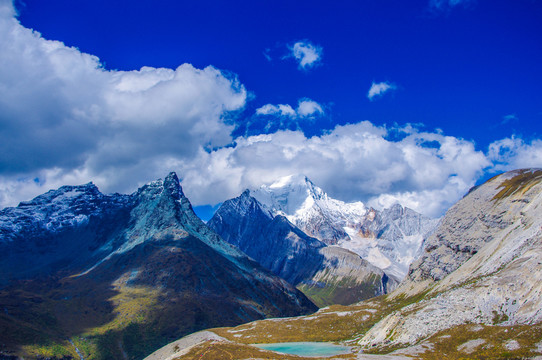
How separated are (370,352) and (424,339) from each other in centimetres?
1737

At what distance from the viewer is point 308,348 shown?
444 feet

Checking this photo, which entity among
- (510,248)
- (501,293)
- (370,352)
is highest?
(510,248)

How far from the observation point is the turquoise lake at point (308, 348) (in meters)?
122

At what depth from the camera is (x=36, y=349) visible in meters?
192

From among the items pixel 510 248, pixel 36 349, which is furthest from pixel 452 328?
pixel 36 349

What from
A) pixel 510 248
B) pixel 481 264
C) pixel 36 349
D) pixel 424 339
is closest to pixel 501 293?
pixel 424 339

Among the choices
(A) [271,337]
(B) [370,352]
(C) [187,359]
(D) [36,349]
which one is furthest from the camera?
(D) [36,349]

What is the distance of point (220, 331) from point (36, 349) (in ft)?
317

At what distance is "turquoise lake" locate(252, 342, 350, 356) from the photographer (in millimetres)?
121500

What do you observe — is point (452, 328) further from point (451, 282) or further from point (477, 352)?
point (451, 282)

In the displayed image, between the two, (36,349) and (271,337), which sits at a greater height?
(36,349)

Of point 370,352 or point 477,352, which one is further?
point 370,352

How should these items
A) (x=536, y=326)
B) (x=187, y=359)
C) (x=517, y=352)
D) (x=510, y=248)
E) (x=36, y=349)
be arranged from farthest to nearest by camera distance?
1. (x=36, y=349)
2. (x=510, y=248)
3. (x=187, y=359)
4. (x=536, y=326)
5. (x=517, y=352)

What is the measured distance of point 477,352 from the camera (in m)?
78.6
